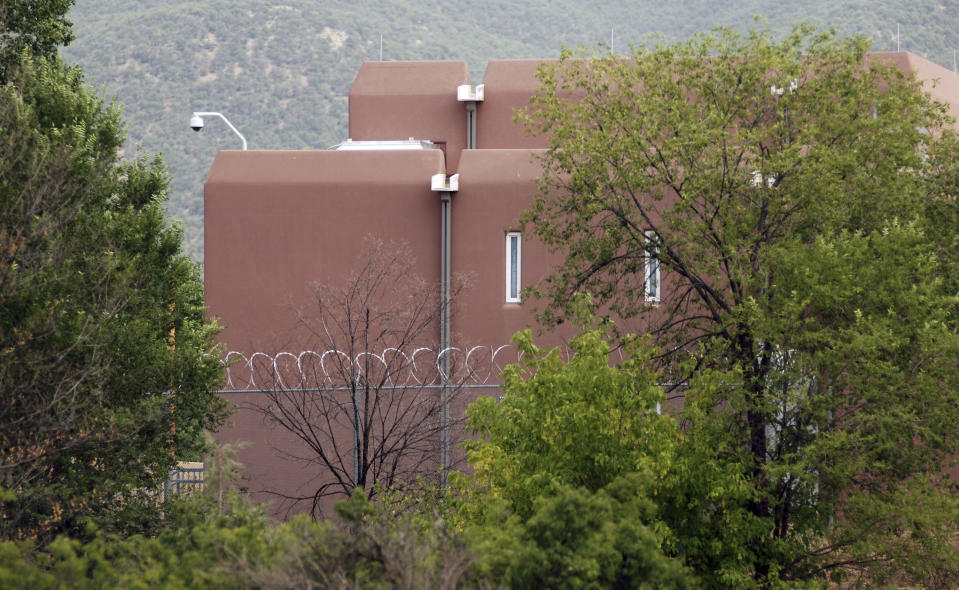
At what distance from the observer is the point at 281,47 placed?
84688 millimetres

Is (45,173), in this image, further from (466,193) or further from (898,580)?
(898,580)

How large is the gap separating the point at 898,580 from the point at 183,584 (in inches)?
441

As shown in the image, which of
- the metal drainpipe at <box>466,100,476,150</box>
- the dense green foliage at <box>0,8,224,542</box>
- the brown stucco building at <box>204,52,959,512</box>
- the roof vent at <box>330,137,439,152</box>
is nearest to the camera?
the dense green foliage at <box>0,8,224,542</box>

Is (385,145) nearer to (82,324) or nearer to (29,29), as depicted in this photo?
(29,29)

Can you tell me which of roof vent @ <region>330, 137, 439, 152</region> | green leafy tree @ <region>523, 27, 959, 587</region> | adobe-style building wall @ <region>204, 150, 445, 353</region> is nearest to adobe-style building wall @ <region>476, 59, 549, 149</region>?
roof vent @ <region>330, 137, 439, 152</region>

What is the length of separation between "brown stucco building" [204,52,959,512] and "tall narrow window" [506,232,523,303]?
2 cm

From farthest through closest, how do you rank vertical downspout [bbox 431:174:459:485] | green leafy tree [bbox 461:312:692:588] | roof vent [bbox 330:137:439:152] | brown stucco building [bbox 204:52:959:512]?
roof vent [bbox 330:137:439:152] → brown stucco building [bbox 204:52:959:512] → vertical downspout [bbox 431:174:459:485] → green leafy tree [bbox 461:312:692:588]

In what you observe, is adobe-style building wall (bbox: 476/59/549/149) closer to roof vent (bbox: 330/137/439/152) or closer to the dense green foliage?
roof vent (bbox: 330/137/439/152)

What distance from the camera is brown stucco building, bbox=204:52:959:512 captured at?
22406 mm

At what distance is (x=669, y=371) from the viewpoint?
1781 centimetres

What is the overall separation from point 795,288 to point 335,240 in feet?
33.0

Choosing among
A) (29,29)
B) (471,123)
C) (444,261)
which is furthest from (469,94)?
(29,29)

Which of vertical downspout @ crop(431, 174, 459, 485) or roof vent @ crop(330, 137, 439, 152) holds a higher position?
roof vent @ crop(330, 137, 439, 152)

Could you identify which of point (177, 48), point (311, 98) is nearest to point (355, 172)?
point (311, 98)
